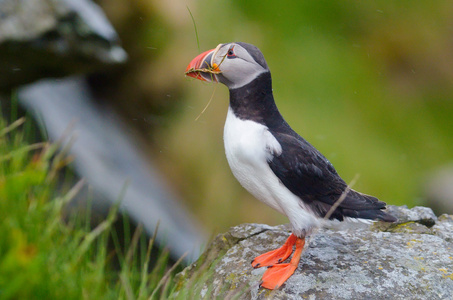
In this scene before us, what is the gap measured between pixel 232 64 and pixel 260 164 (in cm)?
56

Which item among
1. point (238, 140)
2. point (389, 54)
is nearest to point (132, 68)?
point (389, 54)

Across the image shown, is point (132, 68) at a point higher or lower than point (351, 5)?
lower

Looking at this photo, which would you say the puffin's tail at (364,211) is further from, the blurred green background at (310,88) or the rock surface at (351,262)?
the blurred green background at (310,88)

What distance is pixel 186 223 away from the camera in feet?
21.3

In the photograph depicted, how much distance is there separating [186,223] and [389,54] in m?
3.40

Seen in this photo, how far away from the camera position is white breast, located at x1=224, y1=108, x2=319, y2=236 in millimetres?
2840

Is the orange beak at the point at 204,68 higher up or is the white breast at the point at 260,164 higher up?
the orange beak at the point at 204,68

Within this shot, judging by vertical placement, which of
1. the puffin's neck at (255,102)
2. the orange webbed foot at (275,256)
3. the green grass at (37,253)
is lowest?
the orange webbed foot at (275,256)

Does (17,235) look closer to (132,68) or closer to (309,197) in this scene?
(309,197)

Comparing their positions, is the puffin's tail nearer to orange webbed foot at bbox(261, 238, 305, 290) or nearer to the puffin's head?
orange webbed foot at bbox(261, 238, 305, 290)

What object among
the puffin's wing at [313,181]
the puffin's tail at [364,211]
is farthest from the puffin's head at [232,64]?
the puffin's tail at [364,211]

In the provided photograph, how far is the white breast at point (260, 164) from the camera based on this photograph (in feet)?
9.32

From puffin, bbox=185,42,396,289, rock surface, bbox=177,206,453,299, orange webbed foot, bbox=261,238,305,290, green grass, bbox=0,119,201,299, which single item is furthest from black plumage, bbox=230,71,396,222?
green grass, bbox=0,119,201,299

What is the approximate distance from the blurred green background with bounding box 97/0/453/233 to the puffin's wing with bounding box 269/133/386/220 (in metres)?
3.06
